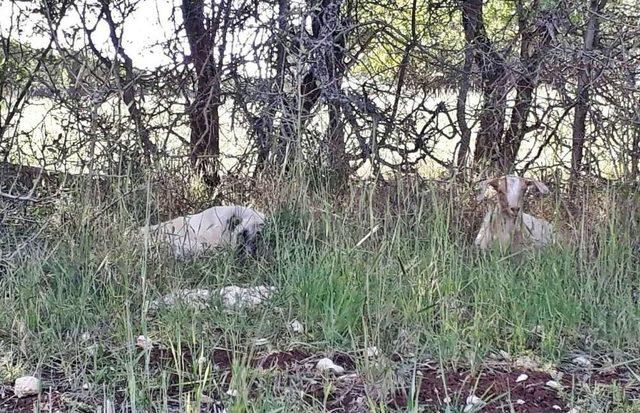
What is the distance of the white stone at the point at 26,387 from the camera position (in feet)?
6.74

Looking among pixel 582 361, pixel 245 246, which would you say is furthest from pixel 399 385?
pixel 245 246

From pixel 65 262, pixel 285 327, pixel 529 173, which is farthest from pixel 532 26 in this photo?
pixel 65 262

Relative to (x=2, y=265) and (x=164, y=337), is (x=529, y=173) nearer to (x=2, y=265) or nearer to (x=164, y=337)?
(x=164, y=337)

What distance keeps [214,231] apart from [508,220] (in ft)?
5.56

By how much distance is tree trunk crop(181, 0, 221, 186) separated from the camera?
15.7ft

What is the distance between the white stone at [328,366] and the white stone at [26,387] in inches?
36.3

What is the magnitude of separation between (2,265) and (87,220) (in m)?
0.45

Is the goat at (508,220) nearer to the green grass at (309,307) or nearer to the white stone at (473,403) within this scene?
the green grass at (309,307)

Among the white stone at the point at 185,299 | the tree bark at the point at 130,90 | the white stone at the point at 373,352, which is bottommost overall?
the white stone at the point at 373,352

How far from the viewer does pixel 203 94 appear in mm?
4867

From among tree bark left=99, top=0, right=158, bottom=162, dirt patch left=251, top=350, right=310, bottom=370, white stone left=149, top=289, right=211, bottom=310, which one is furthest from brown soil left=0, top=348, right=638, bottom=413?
tree bark left=99, top=0, right=158, bottom=162

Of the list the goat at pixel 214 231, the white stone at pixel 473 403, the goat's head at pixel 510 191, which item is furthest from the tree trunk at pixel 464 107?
the white stone at pixel 473 403

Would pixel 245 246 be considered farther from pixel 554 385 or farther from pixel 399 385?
pixel 554 385

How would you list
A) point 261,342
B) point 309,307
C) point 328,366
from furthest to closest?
point 309,307 < point 261,342 < point 328,366
